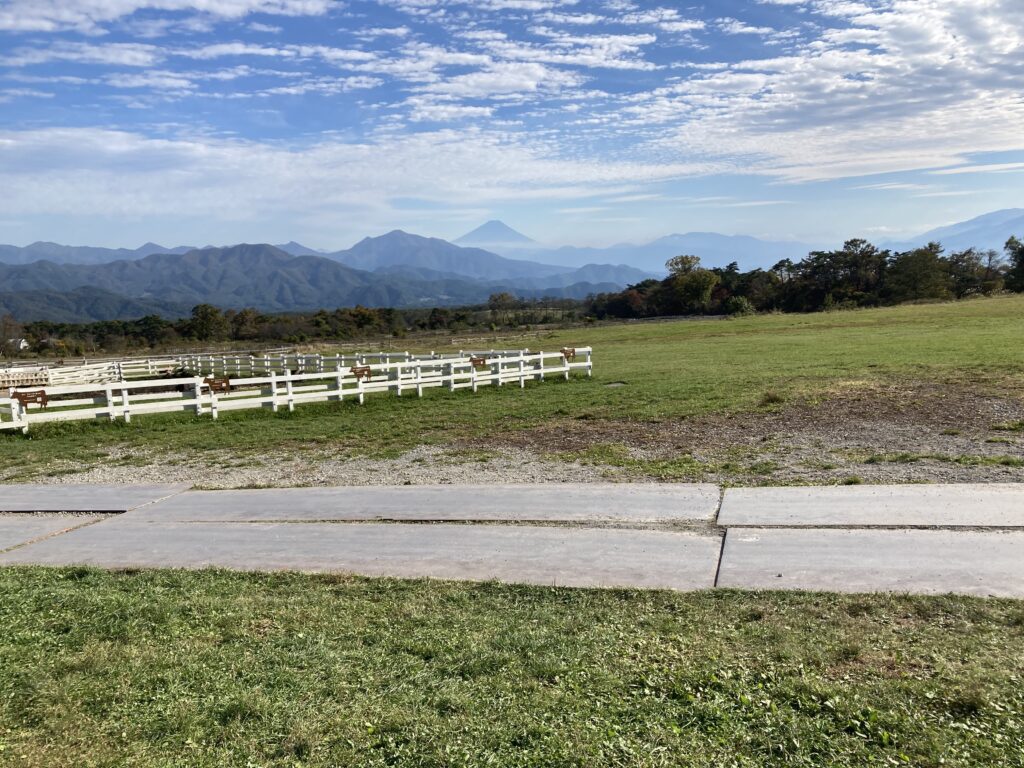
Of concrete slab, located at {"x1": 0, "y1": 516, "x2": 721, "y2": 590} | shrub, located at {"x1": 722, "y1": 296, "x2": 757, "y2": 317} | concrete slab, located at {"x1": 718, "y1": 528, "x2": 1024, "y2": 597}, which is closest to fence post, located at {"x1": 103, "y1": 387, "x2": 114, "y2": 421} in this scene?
concrete slab, located at {"x1": 0, "y1": 516, "x2": 721, "y2": 590}

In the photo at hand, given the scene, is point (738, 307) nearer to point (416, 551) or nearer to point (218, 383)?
point (218, 383)

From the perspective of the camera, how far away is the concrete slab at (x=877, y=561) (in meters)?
5.17

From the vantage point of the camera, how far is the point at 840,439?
1147 cm

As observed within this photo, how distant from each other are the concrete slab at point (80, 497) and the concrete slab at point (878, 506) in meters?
6.89

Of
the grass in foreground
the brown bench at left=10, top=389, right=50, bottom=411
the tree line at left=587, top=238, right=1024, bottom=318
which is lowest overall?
the grass in foreground

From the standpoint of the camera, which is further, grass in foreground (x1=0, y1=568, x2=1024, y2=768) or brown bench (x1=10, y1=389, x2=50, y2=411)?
brown bench (x1=10, y1=389, x2=50, y2=411)

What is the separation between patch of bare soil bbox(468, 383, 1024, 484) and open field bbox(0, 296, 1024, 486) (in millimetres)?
34

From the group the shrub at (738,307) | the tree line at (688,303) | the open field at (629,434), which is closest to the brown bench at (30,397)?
the open field at (629,434)

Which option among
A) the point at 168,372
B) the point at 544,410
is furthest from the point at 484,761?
the point at 168,372

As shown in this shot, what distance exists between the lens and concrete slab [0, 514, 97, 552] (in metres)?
7.69

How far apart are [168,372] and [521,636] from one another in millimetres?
37288

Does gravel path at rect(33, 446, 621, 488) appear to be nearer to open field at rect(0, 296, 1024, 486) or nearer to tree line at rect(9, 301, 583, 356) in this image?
open field at rect(0, 296, 1024, 486)

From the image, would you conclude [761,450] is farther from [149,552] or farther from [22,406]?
[22,406]

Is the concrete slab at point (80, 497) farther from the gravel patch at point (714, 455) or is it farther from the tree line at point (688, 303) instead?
the tree line at point (688, 303)
